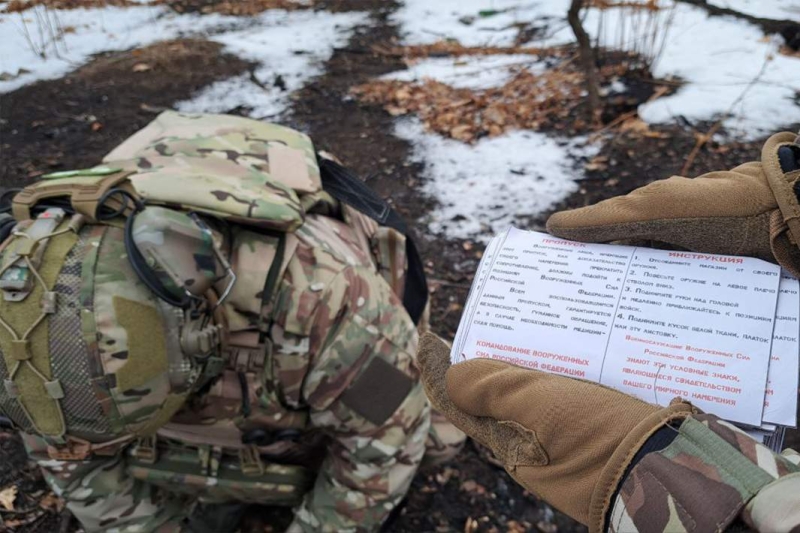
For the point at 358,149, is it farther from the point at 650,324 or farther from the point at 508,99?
the point at 650,324

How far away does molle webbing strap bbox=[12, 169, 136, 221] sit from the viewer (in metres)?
1.52

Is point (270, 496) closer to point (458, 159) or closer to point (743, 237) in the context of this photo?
point (743, 237)

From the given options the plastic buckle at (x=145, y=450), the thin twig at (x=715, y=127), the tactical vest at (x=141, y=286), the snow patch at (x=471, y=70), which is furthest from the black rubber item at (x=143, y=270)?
the snow patch at (x=471, y=70)

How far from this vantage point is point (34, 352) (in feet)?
4.59

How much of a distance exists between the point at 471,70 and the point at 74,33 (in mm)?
3689

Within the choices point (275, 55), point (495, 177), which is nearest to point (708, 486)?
point (495, 177)

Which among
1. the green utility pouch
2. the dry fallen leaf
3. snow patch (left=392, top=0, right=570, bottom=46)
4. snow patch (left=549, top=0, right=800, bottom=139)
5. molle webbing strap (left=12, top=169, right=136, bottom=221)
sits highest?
molle webbing strap (left=12, top=169, right=136, bottom=221)

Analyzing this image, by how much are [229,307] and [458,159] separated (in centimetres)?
242

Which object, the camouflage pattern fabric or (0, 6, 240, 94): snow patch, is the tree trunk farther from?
(0, 6, 240, 94): snow patch

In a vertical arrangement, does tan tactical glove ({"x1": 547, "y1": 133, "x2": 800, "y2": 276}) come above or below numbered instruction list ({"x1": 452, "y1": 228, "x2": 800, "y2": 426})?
above

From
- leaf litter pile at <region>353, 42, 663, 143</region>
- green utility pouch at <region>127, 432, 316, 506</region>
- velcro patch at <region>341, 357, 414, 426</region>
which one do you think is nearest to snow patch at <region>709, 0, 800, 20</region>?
leaf litter pile at <region>353, 42, 663, 143</region>

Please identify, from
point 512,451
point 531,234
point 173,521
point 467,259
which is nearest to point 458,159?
point 467,259

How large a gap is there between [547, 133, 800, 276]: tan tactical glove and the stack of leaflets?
0.09 feet

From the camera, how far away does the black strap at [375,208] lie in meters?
2.13
